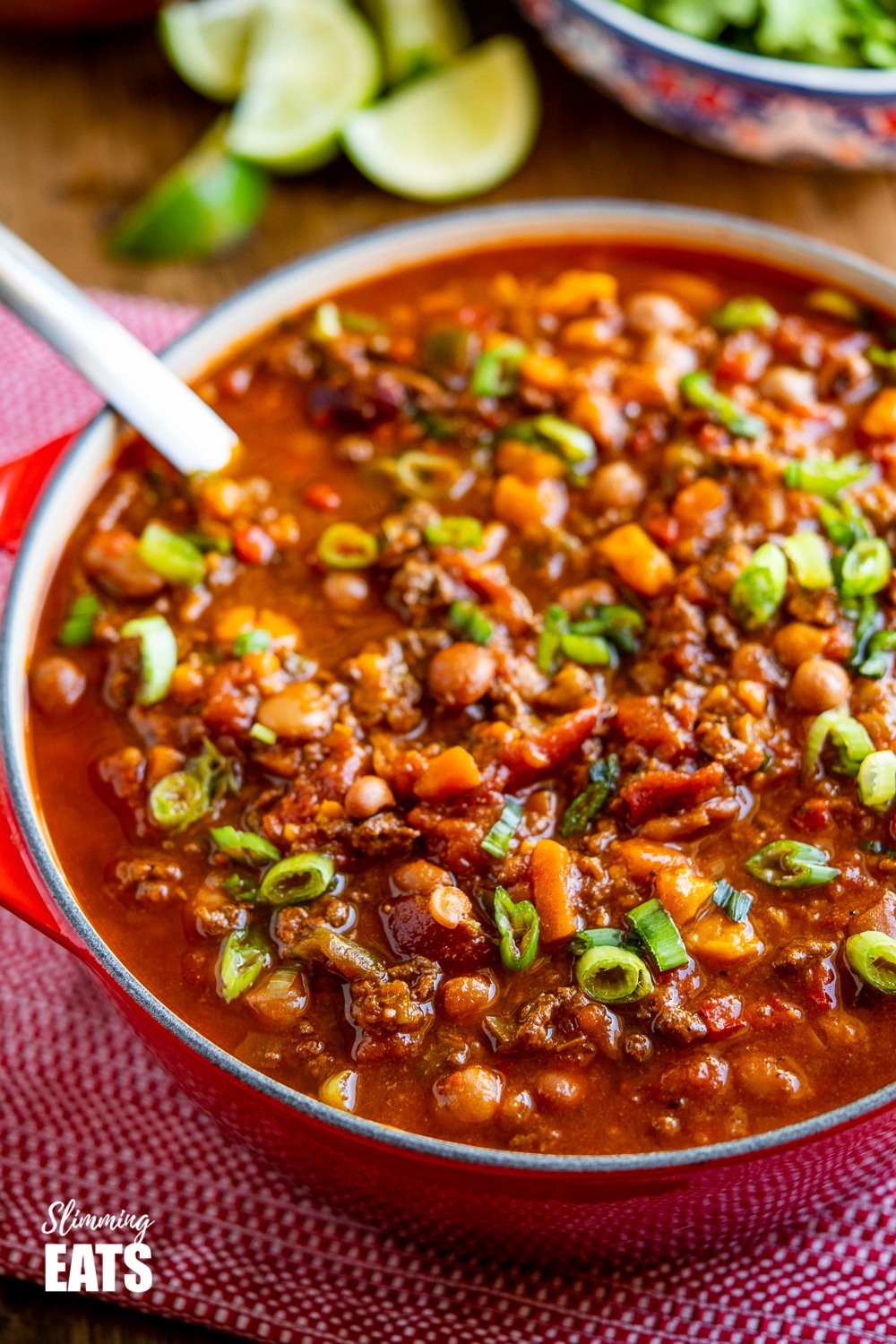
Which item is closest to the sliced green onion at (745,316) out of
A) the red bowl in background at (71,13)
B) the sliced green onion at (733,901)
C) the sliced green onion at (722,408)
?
the sliced green onion at (722,408)

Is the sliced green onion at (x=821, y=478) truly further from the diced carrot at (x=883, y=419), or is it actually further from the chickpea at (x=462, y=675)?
the chickpea at (x=462, y=675)

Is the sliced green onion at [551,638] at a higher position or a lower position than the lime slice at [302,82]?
lower

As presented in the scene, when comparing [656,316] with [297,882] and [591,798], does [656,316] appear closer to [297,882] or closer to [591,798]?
[591,798]

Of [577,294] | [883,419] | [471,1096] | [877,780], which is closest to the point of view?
[471,1096]

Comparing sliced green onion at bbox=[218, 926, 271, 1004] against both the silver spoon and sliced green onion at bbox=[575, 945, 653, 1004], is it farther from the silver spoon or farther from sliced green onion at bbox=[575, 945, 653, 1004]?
the silver spoon

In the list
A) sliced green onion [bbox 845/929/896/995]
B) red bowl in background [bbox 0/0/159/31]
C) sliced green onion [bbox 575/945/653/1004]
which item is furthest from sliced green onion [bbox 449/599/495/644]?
red bowl in background [bbox 0/0/159/31]

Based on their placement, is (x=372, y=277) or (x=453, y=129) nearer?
(x=372, y=277)

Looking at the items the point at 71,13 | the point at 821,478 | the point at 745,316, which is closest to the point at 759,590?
the point at 821,478
